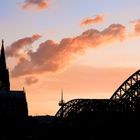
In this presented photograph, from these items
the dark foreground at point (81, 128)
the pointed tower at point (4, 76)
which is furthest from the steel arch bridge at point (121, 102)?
the pointed tower at point (4, 76)

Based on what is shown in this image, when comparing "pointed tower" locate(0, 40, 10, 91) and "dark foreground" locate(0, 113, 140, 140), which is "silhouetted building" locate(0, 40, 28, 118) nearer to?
"pointed tower" locate(0, 40, 10, 91)

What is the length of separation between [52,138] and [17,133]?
2071 centimetres

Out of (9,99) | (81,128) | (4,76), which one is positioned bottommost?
(81,128)

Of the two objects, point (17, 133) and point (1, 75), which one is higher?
point (1, 75)

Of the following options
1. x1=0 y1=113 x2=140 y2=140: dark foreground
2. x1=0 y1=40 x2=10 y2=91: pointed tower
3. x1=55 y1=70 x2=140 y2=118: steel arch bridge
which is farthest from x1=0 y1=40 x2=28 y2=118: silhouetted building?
x1=55 y1=70 x2=140 y2=118: steel arch bridge

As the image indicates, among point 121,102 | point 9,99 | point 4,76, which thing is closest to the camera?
point 121,102

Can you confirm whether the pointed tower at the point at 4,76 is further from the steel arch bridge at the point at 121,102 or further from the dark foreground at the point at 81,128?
the steel arch bridge at the point at 121,102

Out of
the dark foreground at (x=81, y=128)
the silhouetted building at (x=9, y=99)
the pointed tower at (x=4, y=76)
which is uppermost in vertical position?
the pointed tower at (x=4, y=76)

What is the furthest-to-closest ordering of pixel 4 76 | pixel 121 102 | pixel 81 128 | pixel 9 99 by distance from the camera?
pixel 9 99
pixel 4 76
pixel 81 128
pixel 121 102

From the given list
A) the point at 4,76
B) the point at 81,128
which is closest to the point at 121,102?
the point at 81,128

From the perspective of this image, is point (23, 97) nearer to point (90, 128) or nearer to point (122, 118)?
point (90, 128)

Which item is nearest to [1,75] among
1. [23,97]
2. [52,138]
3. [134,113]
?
[23,97]

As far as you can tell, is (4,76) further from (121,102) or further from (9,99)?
(121,102)

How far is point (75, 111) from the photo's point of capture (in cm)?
12569
